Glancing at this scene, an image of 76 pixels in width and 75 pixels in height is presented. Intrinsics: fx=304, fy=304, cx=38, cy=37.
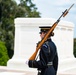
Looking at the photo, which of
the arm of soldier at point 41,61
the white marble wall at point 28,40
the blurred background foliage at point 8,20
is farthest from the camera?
the blurred background foliage at point 8,20

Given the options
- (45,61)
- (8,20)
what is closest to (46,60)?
(45,61)

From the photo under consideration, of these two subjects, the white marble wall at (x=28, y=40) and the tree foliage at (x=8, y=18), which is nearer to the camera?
the white marble wall at (x=28, y=40)

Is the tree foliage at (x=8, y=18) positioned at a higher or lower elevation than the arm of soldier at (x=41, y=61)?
higher

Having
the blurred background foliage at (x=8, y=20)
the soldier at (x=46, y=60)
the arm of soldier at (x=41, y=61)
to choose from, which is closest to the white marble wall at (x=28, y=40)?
the soldier at (x=46, y=60)

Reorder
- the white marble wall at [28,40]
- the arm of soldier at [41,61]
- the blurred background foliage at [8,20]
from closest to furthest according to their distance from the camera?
1. the arm of soldier at [41,61]
2. the white marble wall at [28,40]
3. the blurred background foliage at [8,20]

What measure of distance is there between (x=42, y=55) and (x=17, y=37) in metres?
7.03

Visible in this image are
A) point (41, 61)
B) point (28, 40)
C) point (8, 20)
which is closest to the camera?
point (41, 61)

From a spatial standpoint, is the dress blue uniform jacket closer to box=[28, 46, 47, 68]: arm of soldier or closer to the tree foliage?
box=[28, 46, 47, 68]: arm of soldier

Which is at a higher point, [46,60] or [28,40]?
[28,40]

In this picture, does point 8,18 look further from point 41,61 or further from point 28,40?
point 41,61

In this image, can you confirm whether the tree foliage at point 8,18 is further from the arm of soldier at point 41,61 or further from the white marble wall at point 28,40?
the arm of soldier at point 41,61

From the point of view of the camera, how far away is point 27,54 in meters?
11.1

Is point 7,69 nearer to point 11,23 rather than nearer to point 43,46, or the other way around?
point 43,46

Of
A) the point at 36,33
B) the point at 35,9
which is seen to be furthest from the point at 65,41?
the point at 35,9
